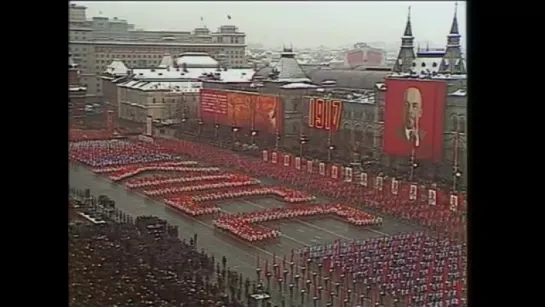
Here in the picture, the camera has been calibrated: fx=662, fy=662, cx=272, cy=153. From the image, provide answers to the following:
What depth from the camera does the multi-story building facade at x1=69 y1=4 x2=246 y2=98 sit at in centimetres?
100

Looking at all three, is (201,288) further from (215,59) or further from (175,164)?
(215,59)

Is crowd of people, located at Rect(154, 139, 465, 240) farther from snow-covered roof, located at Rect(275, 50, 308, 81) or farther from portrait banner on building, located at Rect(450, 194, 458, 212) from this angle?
snow-covered roof, located at Rect(275, 50, 308, 81)

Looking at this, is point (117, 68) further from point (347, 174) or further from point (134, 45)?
point (347, 174)

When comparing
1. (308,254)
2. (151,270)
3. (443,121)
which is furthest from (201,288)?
(443,121)

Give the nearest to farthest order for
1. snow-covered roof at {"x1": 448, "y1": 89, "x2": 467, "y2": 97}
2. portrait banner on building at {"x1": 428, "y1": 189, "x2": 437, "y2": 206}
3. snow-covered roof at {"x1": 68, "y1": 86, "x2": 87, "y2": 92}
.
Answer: snow-covered roof at {"x1": 68, "y1": 86, "x2": 87, "y2": 92} < snow-covered roof at {"x1": 448, "y1": 89, "x2": 467, "y2": 97} < portrait banner on building at {"x1": 428, "y1": 189, "x2": 437, "y2": 206}

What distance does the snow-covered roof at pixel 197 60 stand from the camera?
1121 mm

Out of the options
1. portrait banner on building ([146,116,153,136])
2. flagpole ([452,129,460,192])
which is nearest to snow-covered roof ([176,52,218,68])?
portrait banner on building ([146,116,153,136])

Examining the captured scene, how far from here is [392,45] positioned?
112 centimetres

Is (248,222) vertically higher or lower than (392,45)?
lower

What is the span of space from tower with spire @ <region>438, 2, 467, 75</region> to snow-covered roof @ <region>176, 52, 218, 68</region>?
15.4 inches

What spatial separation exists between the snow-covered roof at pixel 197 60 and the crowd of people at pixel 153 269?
271mm

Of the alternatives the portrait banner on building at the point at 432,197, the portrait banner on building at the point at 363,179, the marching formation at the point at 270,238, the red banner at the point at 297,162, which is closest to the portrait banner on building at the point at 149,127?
the marching formation at the point at 270,238

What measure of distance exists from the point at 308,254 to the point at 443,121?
321mm

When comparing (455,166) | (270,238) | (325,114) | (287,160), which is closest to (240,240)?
(270,238)
